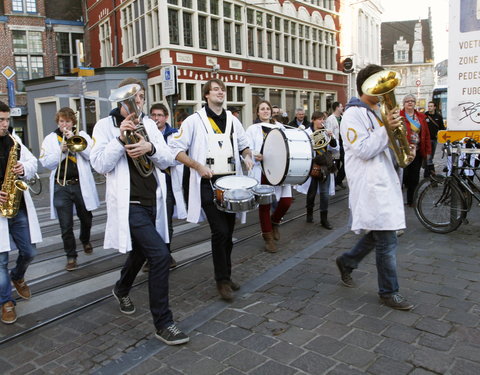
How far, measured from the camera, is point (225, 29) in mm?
22672

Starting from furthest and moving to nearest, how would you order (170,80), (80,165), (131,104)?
1. (170,80)
2. (80,165)
3. (131,104)

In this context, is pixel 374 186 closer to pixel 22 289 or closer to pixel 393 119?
pixel 393 119

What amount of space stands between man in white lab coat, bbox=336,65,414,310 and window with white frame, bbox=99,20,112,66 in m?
22.8

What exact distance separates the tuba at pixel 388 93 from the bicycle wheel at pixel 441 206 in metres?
3.14

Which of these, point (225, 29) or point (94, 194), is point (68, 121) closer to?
point (94, 194)

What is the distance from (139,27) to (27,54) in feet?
27.6

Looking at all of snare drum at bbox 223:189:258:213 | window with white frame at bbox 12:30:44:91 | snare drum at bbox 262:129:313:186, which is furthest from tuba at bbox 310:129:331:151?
window with white frame at bbox 12:30:44:91

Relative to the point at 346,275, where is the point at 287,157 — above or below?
above

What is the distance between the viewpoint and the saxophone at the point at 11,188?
4.10m

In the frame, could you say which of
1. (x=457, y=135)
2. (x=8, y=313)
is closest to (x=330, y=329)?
(x=8, y=313)

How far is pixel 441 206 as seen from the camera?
6.56m

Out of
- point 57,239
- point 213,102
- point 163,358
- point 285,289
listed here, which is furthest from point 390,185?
point 57,239

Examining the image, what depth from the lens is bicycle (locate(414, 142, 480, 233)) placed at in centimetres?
628

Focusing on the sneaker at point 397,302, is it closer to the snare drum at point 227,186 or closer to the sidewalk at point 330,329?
the sidewalk at point 330,329
